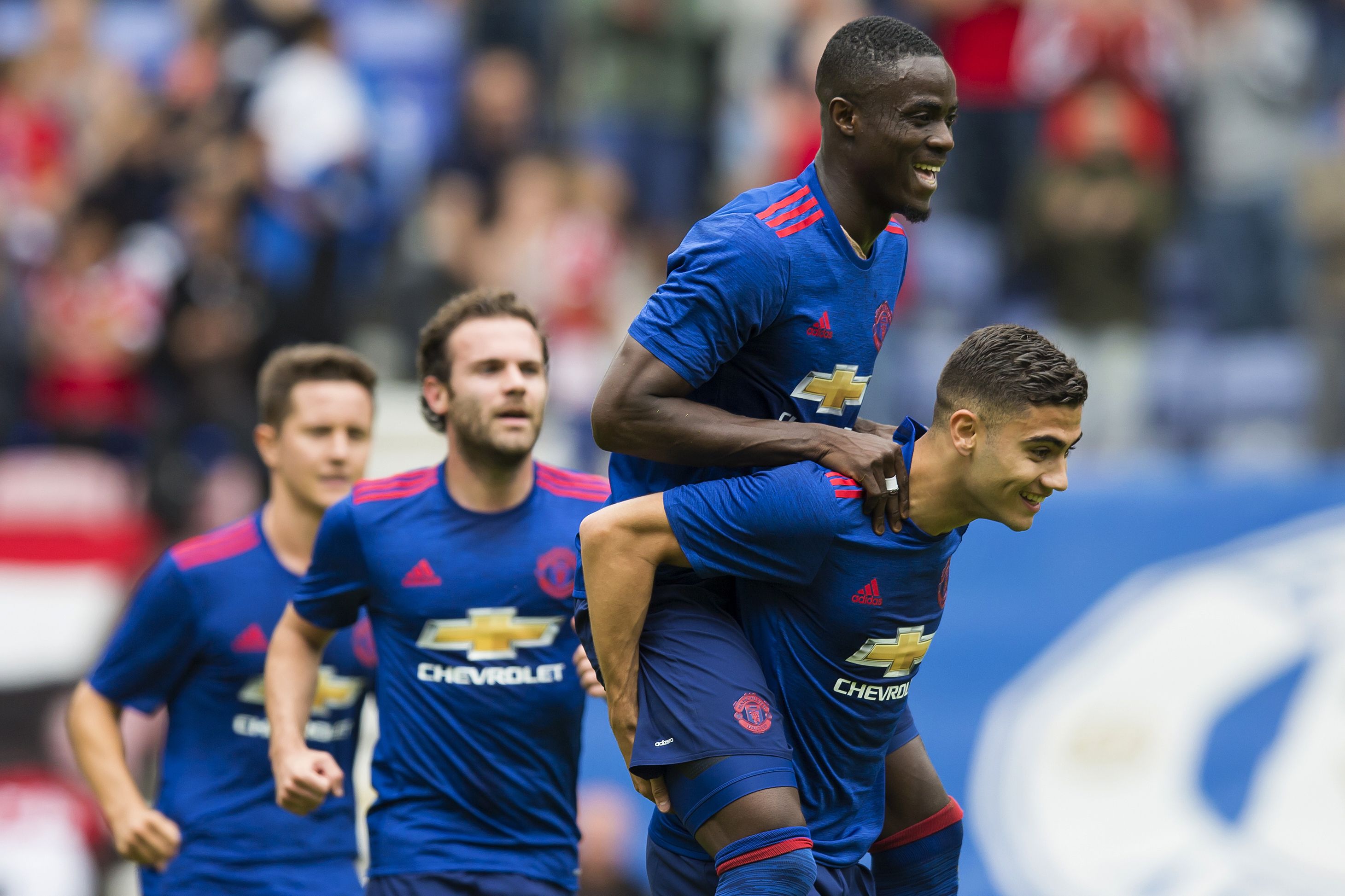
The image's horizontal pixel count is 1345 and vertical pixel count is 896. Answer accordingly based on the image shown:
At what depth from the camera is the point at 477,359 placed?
511 centimetres

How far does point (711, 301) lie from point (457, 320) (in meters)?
1.58

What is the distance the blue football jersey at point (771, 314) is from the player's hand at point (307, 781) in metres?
1.15

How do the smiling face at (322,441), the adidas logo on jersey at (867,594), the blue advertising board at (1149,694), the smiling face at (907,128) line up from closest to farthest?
the smiling face at (907,128)
the adidas logo on jersey at (867,594)
the smiling face at (322,441)
the blue advertising board at (1149,694)

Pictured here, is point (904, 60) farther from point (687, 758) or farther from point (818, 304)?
point (687, 758)

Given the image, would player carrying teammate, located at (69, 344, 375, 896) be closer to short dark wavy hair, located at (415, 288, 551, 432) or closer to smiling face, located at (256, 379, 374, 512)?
smiling face, located at (256, 379, 374, 512)

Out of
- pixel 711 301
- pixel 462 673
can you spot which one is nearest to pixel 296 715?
pixel 462 673

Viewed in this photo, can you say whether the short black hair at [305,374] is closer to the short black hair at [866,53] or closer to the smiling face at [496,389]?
the smiling face at [496,389]

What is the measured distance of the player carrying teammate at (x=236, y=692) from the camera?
5387mm

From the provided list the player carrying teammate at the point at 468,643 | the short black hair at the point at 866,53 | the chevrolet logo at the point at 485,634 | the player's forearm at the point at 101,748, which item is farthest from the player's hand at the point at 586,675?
the short black hair at the point at 866,53

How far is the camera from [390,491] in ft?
17.1

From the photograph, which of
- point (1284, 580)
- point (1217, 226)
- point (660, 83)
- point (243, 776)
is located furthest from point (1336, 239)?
point (243, 776)

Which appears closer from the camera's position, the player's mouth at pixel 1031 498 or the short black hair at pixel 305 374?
the player's mouth at pixel 1031 498

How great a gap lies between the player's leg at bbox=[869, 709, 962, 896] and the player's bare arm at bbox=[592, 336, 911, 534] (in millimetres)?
858

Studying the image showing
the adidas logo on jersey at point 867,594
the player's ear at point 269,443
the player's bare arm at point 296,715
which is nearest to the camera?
the adidas logo on jersey at point 867,594
